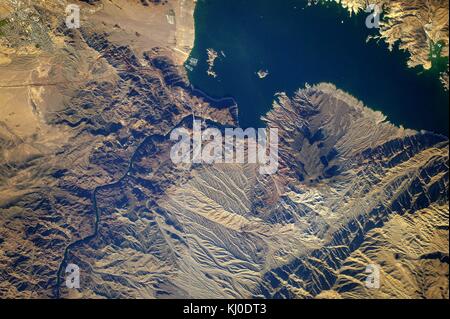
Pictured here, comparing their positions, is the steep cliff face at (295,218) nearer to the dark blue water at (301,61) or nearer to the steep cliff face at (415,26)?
the dark blue water at (301,61)

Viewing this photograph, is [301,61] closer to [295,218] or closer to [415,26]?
[415,26]

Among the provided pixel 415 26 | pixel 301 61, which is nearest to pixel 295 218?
pixel 301 61

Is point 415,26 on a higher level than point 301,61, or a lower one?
higher

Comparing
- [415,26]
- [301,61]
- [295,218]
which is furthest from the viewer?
[301,61]

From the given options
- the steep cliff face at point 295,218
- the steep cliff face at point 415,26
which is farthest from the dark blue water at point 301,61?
the steep cliff face at point 295,218

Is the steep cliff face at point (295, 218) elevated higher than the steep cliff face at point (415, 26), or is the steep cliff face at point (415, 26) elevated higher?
the steep cliff face at point (415, 26)

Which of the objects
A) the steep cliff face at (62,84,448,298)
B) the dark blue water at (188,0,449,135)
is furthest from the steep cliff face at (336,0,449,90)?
the steep cliff face at (62,84,448,298)

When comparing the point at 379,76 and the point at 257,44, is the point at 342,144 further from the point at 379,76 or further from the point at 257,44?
the point at 257,44

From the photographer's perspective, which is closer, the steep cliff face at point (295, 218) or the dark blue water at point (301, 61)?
the steep cliff face at point (295, 218)

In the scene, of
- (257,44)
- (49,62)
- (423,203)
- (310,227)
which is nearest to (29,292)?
(49,62)
